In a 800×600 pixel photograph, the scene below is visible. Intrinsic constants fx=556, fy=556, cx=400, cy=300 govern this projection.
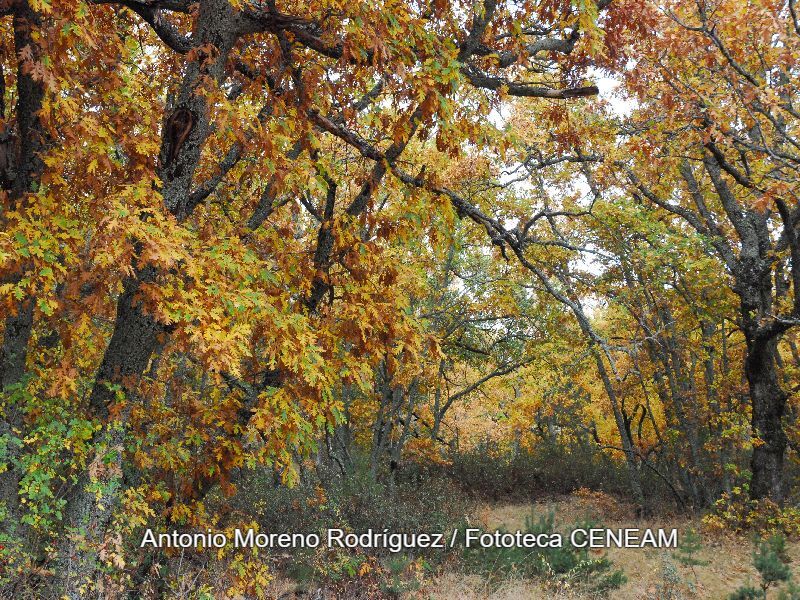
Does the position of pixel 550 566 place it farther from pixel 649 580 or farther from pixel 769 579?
pixel 769 579

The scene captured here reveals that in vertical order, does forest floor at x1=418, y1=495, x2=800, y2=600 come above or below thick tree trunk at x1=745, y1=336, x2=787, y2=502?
below

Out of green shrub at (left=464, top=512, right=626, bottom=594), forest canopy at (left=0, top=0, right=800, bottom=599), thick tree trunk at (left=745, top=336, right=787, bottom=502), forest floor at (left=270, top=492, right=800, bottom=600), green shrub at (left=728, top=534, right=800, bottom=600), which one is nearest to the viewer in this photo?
forest canopy at (left=0, top=0, right=800, bottom=599)

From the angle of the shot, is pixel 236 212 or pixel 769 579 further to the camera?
pixel 236 212

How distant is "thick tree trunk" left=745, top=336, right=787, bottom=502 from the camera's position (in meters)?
10.6

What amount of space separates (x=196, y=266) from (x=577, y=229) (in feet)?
40.4

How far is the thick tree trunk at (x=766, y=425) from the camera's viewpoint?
419 inches

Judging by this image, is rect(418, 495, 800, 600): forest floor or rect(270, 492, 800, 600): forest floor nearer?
rect(270, 492, 800, 600): forest floor

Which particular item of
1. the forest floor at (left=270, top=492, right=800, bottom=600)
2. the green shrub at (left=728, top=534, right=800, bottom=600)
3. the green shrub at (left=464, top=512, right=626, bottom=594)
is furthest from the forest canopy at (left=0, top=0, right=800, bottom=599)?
the green shrub at (left=464, top=512, right=626, bottom=594)

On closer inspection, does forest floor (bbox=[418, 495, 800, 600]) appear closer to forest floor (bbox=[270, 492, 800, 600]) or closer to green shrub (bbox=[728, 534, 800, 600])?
forest floor (bbox=[270, 492, 800, 600])

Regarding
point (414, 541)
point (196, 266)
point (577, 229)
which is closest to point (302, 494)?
point (414, 541)

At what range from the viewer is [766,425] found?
10.8 m

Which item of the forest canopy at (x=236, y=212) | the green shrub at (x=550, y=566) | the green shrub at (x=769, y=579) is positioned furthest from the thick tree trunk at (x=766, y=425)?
the green shrub at (x=550, y=566)

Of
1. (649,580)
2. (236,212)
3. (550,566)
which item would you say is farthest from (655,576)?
(236,212)

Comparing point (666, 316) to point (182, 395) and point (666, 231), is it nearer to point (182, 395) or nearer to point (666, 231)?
point (666, 231)
